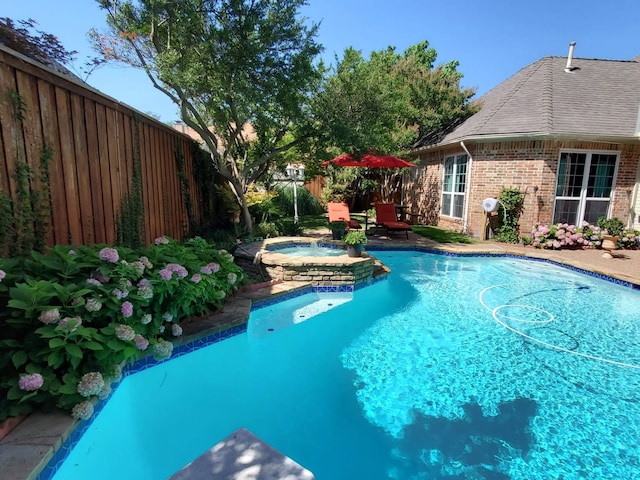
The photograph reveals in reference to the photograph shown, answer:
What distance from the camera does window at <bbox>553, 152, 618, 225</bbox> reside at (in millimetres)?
9789

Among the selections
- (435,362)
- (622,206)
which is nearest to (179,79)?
(435,362)

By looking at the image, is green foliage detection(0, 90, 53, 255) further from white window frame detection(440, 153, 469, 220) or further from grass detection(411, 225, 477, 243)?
white window frame detection(440, 153, 469, 220)

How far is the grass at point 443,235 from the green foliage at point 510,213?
940 millimetres

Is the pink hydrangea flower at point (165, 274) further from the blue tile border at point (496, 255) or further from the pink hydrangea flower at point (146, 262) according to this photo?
the blue tile border at point (496, 255)

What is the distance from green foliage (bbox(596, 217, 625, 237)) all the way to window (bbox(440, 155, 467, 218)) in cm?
376

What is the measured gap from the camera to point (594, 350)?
4.34 metres

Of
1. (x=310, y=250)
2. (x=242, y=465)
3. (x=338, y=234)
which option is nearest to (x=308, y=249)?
(x=310, y=250)

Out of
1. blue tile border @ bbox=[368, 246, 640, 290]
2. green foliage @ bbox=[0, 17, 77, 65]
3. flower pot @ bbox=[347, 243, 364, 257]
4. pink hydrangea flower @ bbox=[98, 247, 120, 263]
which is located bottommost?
blue tile border @ bbox=[368, 246, 640, 290]

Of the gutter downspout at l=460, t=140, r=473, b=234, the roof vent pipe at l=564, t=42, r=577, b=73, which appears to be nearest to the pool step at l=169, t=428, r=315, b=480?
the gutter downspout at l=460, t=140, r=473, b=234

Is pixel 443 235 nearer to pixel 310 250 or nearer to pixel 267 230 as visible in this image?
pixel 310 250

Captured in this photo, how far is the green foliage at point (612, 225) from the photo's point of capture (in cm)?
946

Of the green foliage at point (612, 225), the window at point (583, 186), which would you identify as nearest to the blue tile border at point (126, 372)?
the window at point (583, 186)

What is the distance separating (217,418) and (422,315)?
11.4ft

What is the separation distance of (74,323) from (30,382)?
383 millimetres
